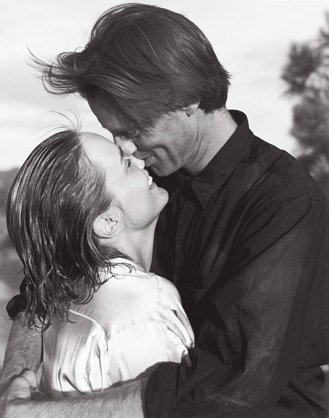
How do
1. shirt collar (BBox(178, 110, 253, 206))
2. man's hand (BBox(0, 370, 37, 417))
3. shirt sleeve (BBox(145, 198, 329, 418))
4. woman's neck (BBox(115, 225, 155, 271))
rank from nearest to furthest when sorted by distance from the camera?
shirt sleeve (BBox(145, 198, 329, 418)), man's hand (BBox(0, 370, 37, 417)), woman's neck (BBox(115, 225, 155, 271)), shirt collar (BBox(178, 110, 253, 206))

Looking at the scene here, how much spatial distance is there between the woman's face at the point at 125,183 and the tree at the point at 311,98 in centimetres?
228

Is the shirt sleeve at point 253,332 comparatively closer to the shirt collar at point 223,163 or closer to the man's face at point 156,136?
the shirt collar at point 223,163

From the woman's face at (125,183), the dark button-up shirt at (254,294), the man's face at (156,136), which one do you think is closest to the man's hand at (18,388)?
the dark button-up shirt at (254,294)

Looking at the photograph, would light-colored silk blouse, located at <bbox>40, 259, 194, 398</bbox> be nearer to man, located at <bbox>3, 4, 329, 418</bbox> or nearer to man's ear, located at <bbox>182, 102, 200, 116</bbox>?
man, located at <bbox>3, 4, 329, 418</bbox>

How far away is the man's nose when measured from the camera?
2.21m

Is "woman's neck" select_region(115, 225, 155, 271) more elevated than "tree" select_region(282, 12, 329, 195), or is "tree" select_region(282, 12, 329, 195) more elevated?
"tree" select_region(282, 12, 329, 195)

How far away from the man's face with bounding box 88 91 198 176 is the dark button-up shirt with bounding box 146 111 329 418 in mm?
98

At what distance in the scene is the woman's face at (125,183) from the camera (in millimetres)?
1975

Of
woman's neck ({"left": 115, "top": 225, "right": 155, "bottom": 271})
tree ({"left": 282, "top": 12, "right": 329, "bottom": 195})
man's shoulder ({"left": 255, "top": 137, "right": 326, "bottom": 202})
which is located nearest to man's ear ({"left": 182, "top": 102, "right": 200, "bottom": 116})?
man's shoulder ({"left": 255, "top": 137, "right": 326, "bottom": 202})

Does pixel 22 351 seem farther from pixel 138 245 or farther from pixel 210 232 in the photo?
pixel 210 232

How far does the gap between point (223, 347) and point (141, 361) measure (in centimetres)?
18

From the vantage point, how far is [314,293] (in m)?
1.98

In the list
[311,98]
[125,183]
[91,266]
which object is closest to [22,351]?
[91,266]

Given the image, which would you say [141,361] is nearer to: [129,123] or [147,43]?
[129,123]
